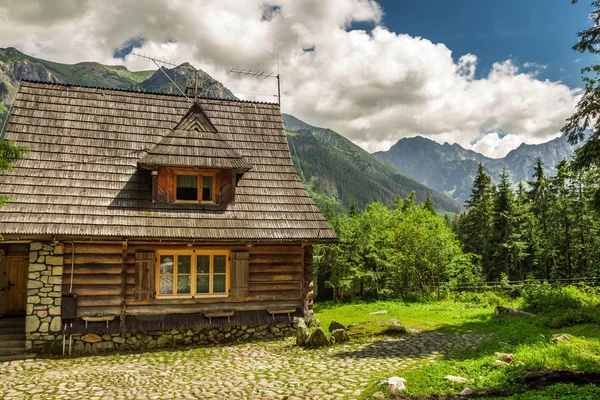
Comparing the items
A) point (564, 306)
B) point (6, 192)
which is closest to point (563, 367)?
point (564, 306)

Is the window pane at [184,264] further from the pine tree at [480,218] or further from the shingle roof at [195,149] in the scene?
the pine tree at [480,218]

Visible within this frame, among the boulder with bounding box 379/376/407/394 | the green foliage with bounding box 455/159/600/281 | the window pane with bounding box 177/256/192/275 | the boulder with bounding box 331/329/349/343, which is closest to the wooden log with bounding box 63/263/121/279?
the window pane with bounding box 177/256/192/275

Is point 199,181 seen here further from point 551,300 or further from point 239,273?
point 551,300

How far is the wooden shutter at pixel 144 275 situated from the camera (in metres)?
12.4

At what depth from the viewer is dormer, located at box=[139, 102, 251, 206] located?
1328 centimetres

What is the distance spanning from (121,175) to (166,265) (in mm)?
3373

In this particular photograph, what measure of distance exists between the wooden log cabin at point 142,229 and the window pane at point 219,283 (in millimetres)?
43

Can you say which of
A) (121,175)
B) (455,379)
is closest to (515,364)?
(455,379)

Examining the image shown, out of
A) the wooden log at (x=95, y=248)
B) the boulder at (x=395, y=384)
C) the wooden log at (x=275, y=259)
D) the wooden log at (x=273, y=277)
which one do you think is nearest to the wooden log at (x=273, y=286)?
the wooden log at (x=273, y=277)

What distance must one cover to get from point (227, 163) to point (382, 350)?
24.3ft

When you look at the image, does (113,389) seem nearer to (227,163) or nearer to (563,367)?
(227,163)

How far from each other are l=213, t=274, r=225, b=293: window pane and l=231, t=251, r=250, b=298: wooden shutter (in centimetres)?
33

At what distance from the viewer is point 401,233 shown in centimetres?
2808

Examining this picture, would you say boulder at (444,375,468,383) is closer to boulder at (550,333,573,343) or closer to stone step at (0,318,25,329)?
boulder at (550,333,573,343)
